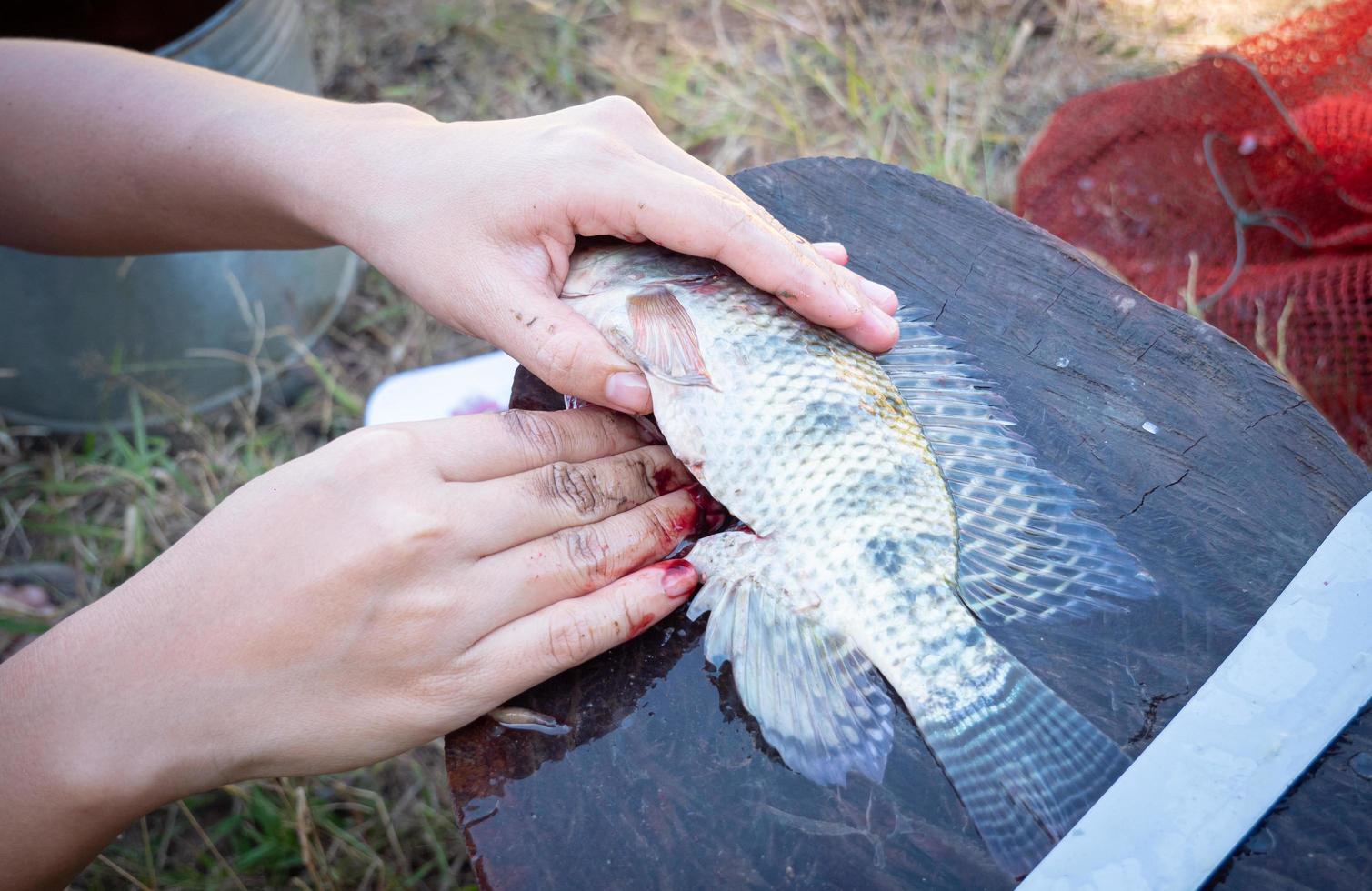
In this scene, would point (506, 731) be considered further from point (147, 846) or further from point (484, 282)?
point (147, 846)

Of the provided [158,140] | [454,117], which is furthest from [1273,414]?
[454,117]

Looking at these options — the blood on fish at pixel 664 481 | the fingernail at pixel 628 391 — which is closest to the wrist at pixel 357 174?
the fingernail at pixel 628 391

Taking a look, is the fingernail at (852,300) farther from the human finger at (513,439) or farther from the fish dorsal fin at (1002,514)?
the human finger at (513,439)

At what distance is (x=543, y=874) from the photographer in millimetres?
1691

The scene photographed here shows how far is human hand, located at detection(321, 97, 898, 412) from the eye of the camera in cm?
200

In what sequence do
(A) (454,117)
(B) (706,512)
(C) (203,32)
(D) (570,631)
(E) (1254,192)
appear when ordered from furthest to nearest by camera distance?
(A) (454,117) → (E) (1254,192) → (C) (203,32) → (B) (706,512) → (D) (570,631)

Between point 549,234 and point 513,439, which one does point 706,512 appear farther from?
point 549,234

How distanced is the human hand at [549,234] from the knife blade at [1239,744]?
0.96m

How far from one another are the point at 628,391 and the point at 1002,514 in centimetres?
82

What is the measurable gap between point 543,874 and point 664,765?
0.93 ft

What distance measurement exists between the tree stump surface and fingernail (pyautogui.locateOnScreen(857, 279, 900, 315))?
0.49 ft

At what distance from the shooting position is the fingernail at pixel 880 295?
2191mm

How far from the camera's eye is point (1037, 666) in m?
1.85

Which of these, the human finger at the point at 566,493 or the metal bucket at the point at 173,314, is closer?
the human finger at the point at 566,493
